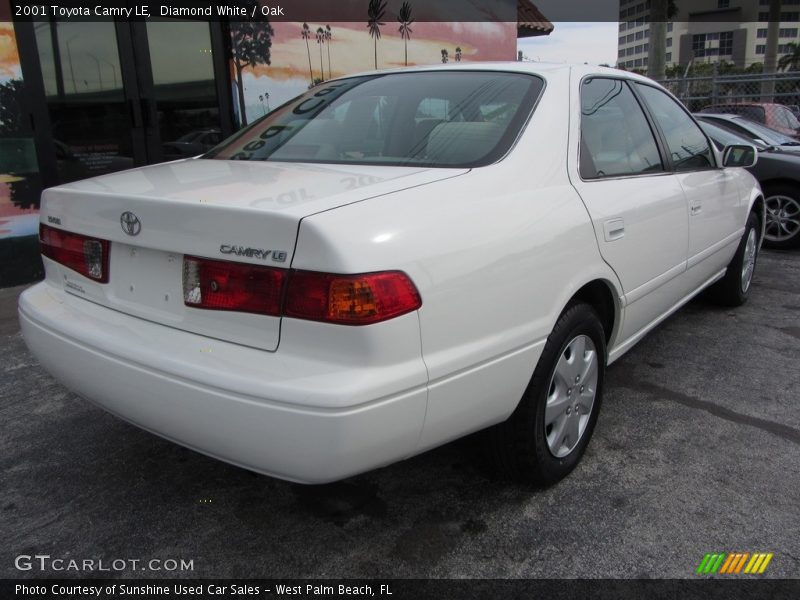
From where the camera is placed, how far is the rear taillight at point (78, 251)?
89.5 inches

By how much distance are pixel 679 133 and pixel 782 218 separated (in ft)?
13.0

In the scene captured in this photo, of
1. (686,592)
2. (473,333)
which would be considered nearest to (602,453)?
(686,592)

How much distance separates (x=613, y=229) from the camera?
2615 mm

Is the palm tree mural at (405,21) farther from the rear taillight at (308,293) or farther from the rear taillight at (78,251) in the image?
the rear taillight at (308,293)

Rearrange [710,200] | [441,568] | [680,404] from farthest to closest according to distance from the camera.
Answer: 1. [710,200]
2. [680,404]
3. [441,568]

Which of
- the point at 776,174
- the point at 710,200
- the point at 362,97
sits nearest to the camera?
the point at 362,97

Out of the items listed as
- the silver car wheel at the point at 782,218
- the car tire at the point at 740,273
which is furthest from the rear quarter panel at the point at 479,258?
the silver car wheel at the point at 782,218

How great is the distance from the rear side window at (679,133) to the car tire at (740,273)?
3.15 feet

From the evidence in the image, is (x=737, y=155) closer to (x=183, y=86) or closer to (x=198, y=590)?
(x=198, y=590)

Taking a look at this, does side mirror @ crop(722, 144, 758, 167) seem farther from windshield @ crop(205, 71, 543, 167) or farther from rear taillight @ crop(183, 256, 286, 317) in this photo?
rear taillight @ crop(183, 256, 286, 317)

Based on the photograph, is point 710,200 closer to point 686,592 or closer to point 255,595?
point 686,592

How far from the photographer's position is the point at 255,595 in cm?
205

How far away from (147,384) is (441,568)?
42.8 inches

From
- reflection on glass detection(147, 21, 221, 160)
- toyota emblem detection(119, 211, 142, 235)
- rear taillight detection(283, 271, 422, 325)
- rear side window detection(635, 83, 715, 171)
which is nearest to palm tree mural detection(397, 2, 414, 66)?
reflection on glass detection(147, 21, 221, 160)
